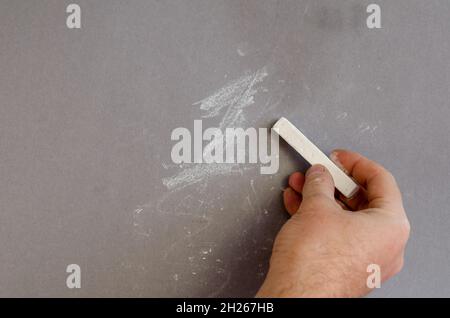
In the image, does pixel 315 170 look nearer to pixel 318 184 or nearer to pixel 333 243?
pixel 318 184

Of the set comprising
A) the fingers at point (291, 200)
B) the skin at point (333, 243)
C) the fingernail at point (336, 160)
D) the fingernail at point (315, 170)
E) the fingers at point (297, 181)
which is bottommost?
the skin at point (333, 243)

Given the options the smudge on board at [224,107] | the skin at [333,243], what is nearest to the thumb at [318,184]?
the skin at [333,243]

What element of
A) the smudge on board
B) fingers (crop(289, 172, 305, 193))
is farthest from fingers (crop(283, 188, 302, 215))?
the smudge on board

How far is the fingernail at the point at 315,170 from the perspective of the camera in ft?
2.70

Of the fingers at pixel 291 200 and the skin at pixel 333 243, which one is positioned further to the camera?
the fingers at pixel 291 200

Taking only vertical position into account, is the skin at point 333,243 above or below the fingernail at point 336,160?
below

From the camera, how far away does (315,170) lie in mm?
830

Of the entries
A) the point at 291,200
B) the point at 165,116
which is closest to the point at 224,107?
the point at 165,116

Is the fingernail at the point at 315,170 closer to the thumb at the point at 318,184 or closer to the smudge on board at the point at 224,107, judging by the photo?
the thumb at the point at 318,184

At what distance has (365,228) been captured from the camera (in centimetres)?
74

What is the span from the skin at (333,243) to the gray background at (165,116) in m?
0.10

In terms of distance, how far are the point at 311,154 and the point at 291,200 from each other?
99 mm
